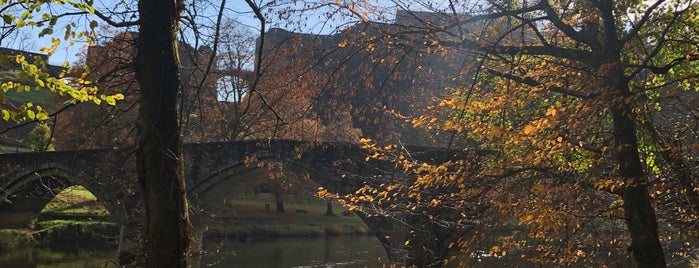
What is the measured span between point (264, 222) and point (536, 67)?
73.2 ft

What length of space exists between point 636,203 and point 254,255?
52.9 ft

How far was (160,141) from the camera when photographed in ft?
11.1

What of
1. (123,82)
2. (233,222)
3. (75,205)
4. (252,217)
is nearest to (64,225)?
(75,205)

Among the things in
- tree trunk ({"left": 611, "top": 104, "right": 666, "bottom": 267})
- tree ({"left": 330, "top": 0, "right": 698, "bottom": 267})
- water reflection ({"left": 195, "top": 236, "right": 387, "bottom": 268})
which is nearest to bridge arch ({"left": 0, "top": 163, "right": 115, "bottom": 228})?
water reflection ({"left": 195, "top": 236, "right": 387, "bottom": 268})

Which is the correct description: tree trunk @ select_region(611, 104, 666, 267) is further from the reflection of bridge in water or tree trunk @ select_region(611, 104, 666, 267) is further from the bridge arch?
the bridge arch

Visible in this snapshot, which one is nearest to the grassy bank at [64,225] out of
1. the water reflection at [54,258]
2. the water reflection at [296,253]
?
the water reflection at [54,258]

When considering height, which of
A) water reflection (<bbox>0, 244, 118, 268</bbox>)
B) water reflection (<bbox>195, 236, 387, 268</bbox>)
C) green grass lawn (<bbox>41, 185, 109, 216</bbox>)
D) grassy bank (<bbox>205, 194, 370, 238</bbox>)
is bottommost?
water reflection (<bbox>195, 236, 387, 268</bbox>)

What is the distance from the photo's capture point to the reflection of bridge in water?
14.1m

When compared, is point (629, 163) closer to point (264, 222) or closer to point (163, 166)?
point (163, 166)

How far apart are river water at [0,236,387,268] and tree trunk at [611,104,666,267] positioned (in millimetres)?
9764

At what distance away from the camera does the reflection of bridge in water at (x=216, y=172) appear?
14.1 meters

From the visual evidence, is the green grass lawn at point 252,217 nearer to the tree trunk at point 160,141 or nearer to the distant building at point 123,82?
the distant building at point 123,82

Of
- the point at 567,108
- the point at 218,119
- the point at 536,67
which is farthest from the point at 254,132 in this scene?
the point at 567,108

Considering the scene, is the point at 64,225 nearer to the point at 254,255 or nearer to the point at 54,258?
the point at 54,258
